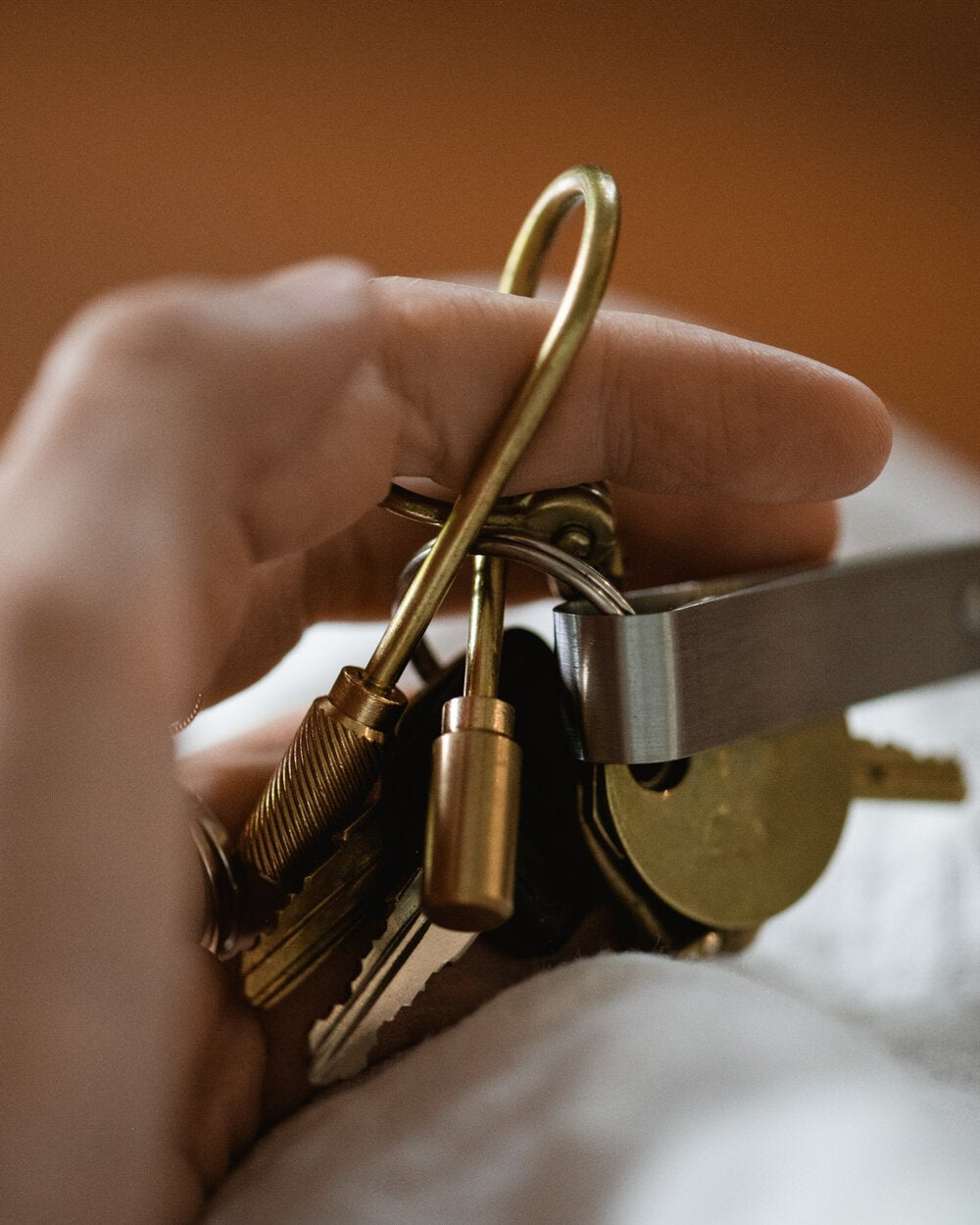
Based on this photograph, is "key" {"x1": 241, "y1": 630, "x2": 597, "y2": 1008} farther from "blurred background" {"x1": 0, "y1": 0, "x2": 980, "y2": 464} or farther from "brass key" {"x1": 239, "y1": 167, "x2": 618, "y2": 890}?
"blurred background" {"x1": 0, "y1": 0, "x2": 980, "y2": 464}

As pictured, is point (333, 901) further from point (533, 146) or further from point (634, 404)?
point (533, 146)

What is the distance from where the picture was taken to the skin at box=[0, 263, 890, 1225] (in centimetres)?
19

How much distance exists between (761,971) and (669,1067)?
12 cm

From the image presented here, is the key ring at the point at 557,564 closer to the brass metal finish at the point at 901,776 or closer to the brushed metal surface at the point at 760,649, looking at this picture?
the brushed metal surface at the point at 760,649

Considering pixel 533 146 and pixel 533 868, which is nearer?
pixel 533 868

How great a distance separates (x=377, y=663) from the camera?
0.25 meters

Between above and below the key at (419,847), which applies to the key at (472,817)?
above

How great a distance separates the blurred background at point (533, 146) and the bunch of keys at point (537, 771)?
0.23 ft

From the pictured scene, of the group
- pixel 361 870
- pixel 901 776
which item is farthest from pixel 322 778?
pixel 901 776

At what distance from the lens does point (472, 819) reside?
0.71 ft

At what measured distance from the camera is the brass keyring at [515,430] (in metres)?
0.25

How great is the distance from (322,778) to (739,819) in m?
0.12

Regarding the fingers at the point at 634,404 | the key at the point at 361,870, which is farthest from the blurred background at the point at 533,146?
the key at the point at 361,870

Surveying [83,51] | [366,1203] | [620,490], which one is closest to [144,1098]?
[366,1203]
